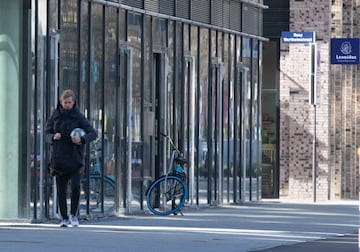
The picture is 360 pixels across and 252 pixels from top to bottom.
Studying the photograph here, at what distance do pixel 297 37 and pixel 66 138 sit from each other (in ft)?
42.3

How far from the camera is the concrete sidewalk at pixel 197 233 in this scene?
17000 mm

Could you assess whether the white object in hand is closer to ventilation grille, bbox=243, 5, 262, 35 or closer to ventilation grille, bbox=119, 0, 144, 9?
ventilation grille, bbox=119, 0, 144, 9

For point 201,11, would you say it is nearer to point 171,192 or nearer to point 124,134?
point 124,134

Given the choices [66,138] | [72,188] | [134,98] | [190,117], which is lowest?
[72,188]

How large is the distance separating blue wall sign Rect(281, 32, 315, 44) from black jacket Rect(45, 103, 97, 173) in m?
12.5

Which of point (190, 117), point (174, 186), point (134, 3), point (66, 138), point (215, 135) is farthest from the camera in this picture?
point (215, 135)

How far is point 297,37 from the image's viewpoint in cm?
3241

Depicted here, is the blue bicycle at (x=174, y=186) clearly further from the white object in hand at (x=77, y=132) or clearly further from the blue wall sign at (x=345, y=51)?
the blue wall sign at (x=345, y=51)

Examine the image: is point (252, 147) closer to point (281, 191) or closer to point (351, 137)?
point (281, 191)

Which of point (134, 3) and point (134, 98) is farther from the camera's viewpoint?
point (134, 98)

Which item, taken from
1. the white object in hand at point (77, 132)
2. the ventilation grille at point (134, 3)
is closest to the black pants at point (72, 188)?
the white object in hand at point (77, 132)

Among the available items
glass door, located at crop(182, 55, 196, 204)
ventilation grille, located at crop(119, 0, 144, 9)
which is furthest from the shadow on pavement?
glass door, located at crop(182, 55, 196, 204)

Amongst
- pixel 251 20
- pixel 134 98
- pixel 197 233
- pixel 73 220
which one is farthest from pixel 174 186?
pixel 251 20

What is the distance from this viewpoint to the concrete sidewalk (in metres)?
17.0
